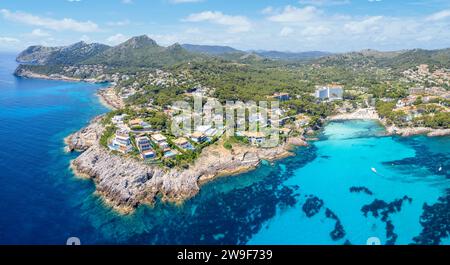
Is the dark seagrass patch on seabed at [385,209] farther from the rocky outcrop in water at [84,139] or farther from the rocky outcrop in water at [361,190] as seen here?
the rocky outcrop in water at [84,139]

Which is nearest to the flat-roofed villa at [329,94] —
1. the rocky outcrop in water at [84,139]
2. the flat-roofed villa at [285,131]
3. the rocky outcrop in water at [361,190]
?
the flat-roofed villa at [285,131]

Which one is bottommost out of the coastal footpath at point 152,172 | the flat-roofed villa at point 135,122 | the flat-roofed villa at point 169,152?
the coastal footpath at point 152,172

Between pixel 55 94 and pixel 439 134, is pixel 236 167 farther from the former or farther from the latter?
pixel 55 94

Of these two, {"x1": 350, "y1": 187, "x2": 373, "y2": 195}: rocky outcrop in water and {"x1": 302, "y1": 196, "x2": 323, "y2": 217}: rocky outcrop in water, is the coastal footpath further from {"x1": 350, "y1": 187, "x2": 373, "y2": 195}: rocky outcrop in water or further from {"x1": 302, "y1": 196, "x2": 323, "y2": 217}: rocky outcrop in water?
{"x1": 350, "y1": 187, "x2": 373, "y2": 195}: rocky outcrop in water

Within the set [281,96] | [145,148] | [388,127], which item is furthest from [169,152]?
[388,127]

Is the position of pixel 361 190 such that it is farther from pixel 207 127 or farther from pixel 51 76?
pixel 51 76
